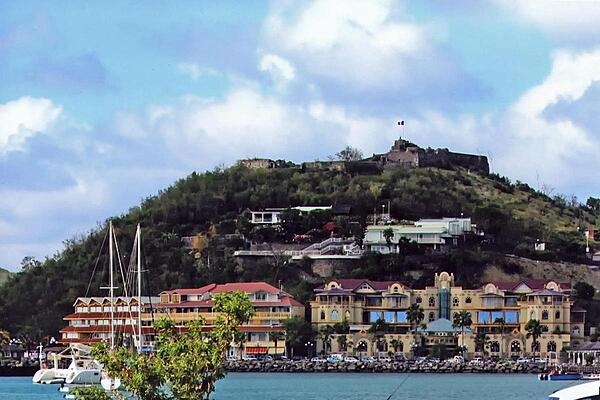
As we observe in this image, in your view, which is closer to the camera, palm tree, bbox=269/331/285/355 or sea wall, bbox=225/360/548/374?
sea wall, bbox=225/360/548/374

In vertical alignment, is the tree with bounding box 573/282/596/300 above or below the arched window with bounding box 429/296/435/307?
above

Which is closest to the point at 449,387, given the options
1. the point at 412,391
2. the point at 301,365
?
the point at 412,391

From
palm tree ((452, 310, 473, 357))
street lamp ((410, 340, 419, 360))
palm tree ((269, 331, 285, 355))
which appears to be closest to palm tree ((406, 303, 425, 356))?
street lamp ((410, 340, 419, 360))

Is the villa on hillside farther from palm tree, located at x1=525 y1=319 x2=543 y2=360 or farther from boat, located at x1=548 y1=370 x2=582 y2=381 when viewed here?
boat, located at x1=548 y1=370 x2=582 y2=381

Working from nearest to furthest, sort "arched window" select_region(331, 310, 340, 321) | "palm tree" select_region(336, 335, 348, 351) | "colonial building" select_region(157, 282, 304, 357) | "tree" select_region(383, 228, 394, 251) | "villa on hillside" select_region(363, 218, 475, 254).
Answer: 1. "colonial building" select_region(157, 282, 304, 357)
2. "palm tree" select_region(336, 335, 348, 351)
3. "arched window" select_region(331, 310, 340, 321)
4. "tree" select_region(383, 228, 394, 251)
5. "villa on hillside" select_region(363, 218, 475, 254)

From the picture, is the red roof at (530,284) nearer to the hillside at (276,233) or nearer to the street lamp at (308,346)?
the hillside at (276,233)

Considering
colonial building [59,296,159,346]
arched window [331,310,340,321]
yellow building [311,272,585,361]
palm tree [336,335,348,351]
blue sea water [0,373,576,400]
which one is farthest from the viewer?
arched window [331,310,340,321]

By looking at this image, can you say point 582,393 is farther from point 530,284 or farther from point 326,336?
point 530,284
